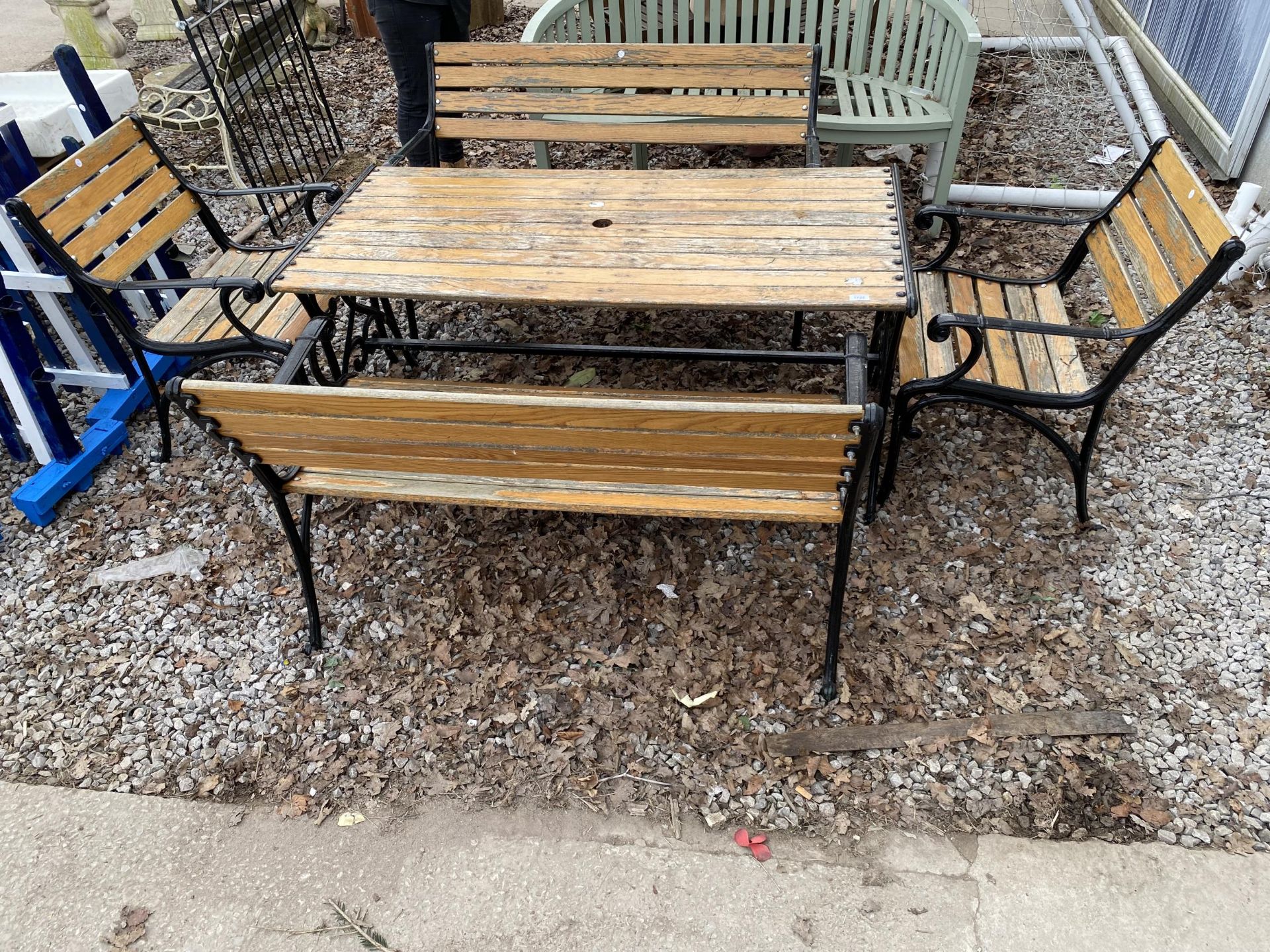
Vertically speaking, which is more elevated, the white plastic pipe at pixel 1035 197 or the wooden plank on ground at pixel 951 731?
the white plastic pipe at pixel 1035 197

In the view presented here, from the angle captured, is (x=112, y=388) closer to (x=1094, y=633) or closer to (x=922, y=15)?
(x=1094, y=633)

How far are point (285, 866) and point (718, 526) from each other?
1.75m

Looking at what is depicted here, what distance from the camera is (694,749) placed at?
2.51 meters

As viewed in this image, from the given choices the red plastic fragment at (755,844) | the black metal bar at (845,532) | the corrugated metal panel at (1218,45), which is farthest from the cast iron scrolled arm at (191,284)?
the corrugated metal panel at (1218,45)

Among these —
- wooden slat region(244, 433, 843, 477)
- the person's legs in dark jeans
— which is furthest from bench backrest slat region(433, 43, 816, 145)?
wooden slat region(244, 433, 843, 477)

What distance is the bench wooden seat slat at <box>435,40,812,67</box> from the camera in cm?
370

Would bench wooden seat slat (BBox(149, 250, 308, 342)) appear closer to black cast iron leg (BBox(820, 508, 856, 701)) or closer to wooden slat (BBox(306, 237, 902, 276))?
wooden slat (BBox(306, 237, 902, 276))

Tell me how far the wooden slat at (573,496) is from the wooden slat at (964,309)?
0.95 meters

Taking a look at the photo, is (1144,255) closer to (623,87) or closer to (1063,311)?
(1063,311)

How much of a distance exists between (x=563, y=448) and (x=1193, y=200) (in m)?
2.06

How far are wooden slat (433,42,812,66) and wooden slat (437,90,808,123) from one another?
14 cm

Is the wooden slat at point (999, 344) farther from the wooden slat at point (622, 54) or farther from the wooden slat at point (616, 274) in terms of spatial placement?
the wooden slat at point (622, 54)

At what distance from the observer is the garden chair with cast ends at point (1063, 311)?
251 centimetres

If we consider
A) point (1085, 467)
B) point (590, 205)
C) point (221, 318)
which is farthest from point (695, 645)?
point (221, 318)
